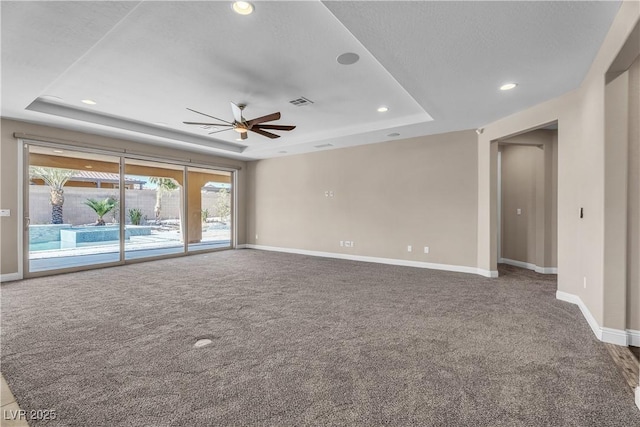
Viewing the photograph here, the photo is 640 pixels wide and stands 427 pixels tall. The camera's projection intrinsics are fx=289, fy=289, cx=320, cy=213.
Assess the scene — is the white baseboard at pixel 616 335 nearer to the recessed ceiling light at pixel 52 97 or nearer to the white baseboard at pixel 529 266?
the white baseboard at pixel 529 266

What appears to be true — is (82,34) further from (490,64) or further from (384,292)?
(384,292)

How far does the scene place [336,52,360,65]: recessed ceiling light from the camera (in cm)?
304

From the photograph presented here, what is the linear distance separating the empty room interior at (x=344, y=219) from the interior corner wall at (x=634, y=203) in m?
0.02

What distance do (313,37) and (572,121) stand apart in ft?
11.0

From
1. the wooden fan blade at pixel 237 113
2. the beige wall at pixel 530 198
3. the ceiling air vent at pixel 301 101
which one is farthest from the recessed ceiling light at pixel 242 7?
the beige wall at pixel 530 198

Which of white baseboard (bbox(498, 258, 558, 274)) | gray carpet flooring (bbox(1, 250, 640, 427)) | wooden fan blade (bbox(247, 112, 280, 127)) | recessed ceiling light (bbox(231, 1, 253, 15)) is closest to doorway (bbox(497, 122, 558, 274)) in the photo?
white baseboard (bbox(498, 258, 558, 274))

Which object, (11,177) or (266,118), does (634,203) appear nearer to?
(266,118)

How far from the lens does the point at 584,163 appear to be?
10.8 feet

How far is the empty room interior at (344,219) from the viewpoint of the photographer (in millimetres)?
1930

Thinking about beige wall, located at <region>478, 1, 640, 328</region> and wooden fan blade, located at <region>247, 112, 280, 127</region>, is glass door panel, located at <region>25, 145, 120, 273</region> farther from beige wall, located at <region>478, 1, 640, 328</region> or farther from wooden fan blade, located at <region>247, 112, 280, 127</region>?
beige wall, located at <region>478, 1, 640, 328</region>

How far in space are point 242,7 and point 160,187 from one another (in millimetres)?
5890

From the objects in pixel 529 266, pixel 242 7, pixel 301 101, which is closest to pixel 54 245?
pixel 301 101

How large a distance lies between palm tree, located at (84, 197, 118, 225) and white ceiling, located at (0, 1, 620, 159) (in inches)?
63.6

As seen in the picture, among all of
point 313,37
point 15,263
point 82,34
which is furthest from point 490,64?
point 15,263
